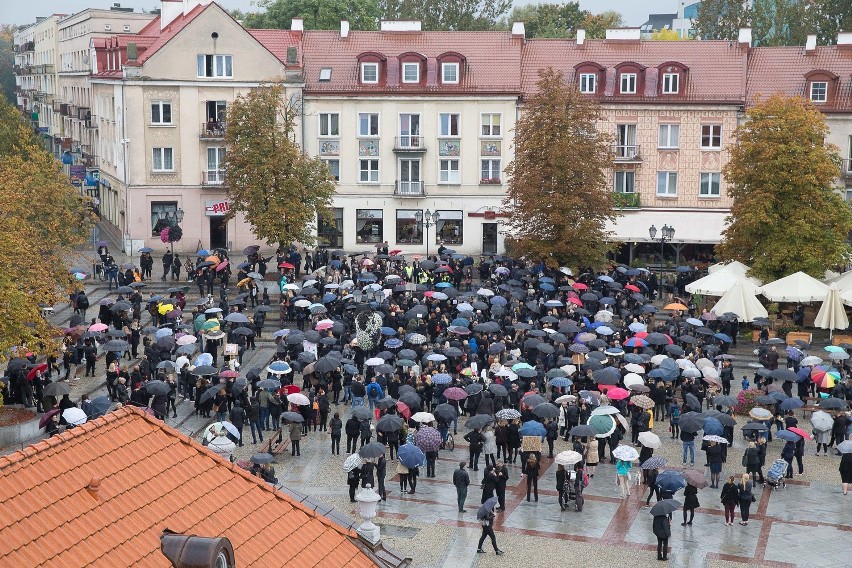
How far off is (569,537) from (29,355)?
18.5 metres

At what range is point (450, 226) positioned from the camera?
2552 inches

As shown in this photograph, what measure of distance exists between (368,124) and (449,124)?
14.0ft

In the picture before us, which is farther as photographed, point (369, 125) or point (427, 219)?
point (369, 125)

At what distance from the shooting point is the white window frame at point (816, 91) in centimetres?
6328

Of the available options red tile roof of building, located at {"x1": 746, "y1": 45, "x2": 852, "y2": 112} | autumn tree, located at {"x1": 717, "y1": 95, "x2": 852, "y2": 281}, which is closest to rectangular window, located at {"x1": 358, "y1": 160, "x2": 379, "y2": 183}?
red tile roof of building, located at {"x1": 746, "y1": 45, "x2": 852, "y2": 112}

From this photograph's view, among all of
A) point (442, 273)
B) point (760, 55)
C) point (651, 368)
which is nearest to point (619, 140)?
point (760, 55)

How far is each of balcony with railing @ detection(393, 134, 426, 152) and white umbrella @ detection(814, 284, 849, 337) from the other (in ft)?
81.9

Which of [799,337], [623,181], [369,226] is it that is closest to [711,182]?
[623,181]

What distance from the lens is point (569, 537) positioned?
86.0ft

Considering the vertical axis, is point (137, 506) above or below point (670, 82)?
below

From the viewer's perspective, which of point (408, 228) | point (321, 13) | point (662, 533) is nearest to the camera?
point (662, 533)

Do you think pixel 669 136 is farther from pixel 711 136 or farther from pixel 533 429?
pixel 533 429

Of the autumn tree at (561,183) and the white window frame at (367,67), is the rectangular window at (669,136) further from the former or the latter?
the white window frame at (367,67)

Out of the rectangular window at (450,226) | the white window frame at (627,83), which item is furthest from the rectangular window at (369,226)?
the white window frame at (627,83)
